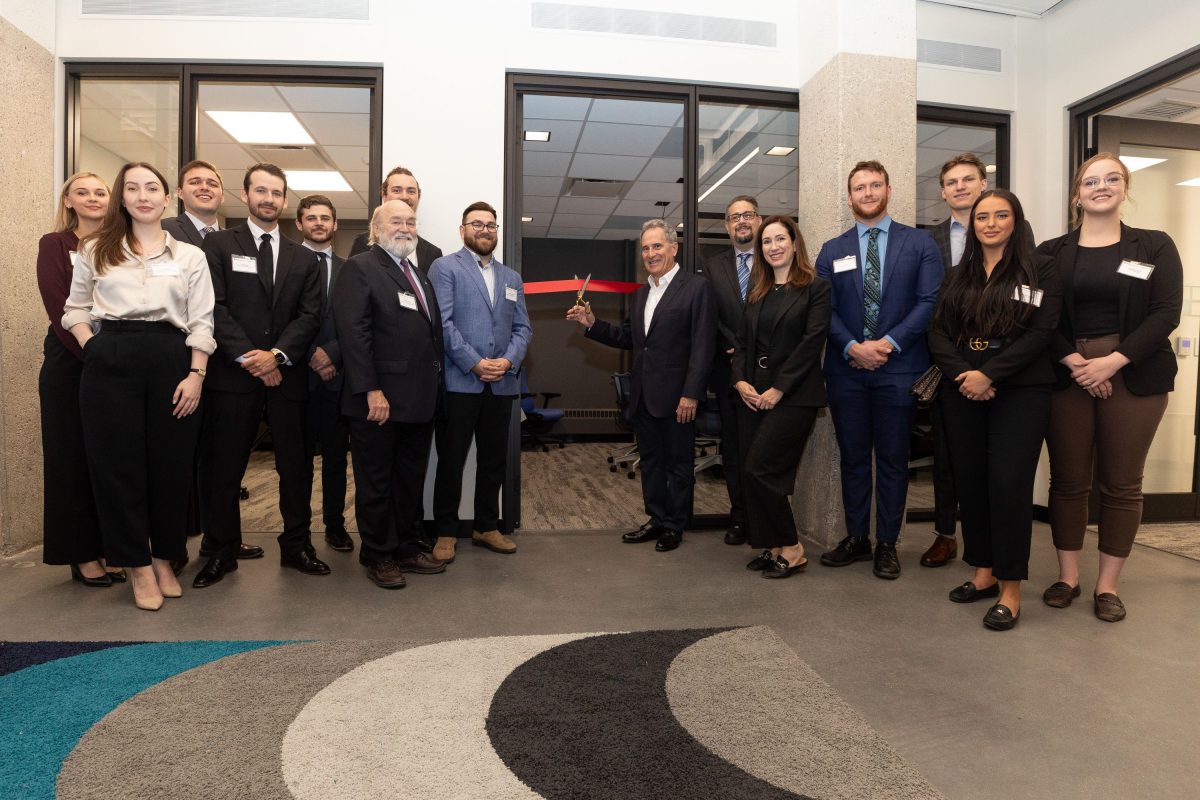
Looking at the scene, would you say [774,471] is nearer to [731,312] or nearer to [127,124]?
[731,312]

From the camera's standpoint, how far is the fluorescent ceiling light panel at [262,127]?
6477 mm

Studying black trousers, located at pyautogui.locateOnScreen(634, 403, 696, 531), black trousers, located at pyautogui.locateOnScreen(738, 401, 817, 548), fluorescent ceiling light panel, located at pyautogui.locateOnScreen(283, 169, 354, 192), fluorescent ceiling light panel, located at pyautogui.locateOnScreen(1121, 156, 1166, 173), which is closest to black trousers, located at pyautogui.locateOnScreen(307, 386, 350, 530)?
black trousers, located at pyautogui.locateOnScreen(634, 403, 696, 531)

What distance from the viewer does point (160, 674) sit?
2.10m

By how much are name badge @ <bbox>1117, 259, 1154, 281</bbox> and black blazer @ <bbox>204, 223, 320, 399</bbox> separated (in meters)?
3.15

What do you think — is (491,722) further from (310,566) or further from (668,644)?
(310,566)

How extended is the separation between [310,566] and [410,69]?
253 cm

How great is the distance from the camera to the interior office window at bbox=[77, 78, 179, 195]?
5258 millimetres

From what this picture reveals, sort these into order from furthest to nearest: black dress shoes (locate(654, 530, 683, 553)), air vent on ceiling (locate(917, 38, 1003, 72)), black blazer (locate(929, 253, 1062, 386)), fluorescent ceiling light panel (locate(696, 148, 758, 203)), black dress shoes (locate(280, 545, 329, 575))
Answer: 1. fluorescent ceiling light panel (locate(696, 148, 758, 203))
2. air vent on ceiling (locate(917, 38, 1003, 72))
3. black dress shoes (locate(654, 530, 683, 553))
4. black dress shoes (locate(280, 545, 329, 575))
5. black blazer (locate(929, 253, 1062, 386))

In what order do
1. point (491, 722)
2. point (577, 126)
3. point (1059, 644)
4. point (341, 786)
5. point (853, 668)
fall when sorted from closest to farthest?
point (341, 786) → point (491, 722) → point (853, 668) → point (1059, 644) → point (577, 126)

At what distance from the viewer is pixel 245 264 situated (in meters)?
3.01

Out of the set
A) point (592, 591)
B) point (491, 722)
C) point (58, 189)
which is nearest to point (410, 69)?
point (58, 189)

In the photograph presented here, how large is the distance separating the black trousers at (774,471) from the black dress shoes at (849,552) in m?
0.29

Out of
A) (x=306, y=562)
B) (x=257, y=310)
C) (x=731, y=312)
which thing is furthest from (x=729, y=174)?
(x=306, y=562)

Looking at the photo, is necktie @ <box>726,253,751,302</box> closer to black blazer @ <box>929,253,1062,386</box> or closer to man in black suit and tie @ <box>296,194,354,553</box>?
black blazer @ <box>929,253,1062,386</box>
